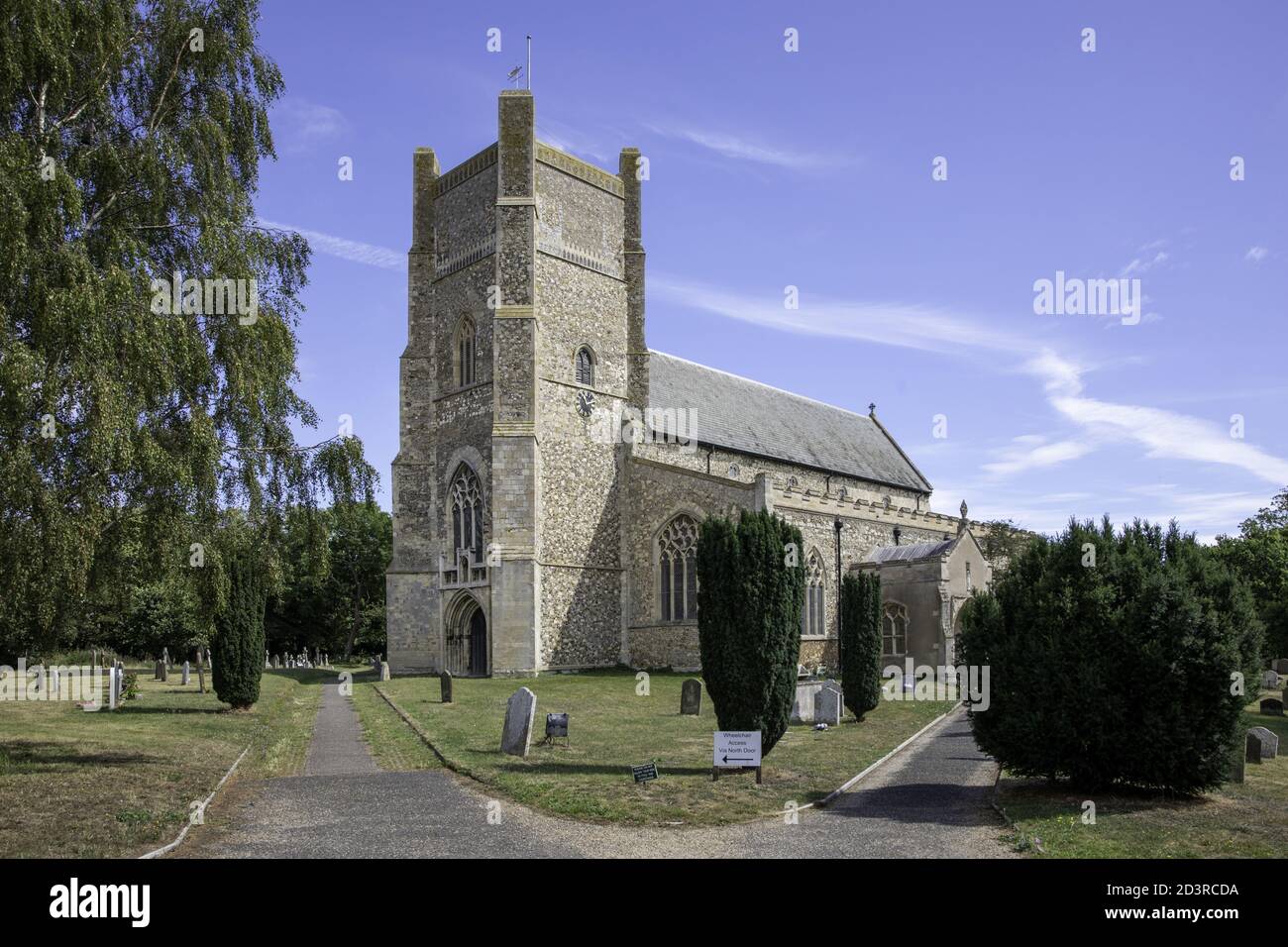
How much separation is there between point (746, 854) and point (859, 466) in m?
38.6

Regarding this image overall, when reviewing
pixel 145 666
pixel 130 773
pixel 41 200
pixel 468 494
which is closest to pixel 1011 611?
pixel 130 773

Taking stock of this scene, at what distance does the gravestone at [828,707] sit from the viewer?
20.2 metres

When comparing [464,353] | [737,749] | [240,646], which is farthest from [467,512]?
[737,749]

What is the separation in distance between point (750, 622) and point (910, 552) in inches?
953

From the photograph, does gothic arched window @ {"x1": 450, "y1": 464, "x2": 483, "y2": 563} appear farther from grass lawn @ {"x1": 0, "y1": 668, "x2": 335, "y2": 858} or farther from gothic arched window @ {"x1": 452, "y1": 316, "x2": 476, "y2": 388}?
grass lawn @ {"x1": 0, "y1": 668, "x2": 335, "y2": 858}

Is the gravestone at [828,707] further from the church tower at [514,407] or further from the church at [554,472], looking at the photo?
the church tower at [514,407]

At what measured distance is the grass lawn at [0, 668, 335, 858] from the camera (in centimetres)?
931

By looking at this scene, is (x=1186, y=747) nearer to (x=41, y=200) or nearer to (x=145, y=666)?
(x=41, y=200)

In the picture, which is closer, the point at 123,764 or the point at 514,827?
the point at 514,827

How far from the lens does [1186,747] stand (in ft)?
36.4

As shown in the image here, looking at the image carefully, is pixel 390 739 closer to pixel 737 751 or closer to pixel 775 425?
pixel 737 751

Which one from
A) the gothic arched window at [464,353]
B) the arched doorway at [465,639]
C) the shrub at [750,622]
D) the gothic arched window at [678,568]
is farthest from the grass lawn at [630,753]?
the gothic arched window at [464,353]

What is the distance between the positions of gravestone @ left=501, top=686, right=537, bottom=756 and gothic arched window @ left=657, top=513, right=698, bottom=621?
58.4 ft

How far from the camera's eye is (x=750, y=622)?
13.5 metres
